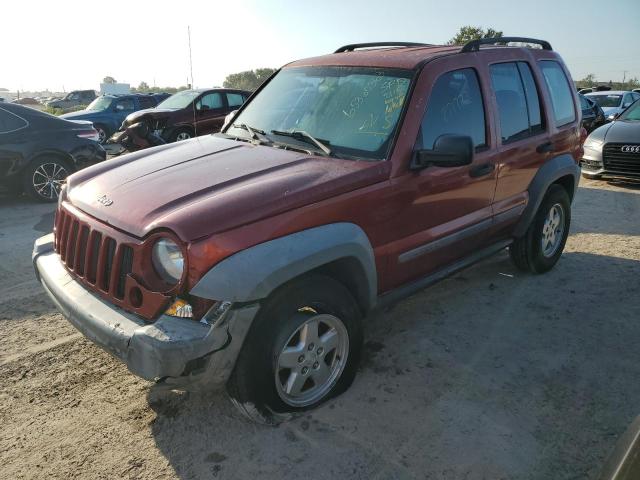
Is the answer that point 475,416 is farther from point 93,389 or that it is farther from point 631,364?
point 93,389

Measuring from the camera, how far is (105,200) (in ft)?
8.97

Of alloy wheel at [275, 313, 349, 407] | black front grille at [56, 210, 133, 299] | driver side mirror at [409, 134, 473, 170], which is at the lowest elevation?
alloy wheel at [275, 313, 349, 407]

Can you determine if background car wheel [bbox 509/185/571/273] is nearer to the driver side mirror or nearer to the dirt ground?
the dirt ground

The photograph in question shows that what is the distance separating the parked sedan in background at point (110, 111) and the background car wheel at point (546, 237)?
1281 centimetres

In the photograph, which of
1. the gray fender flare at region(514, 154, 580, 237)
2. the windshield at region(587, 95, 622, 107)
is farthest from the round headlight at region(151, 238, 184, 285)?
the windshield at region(587, 95, 622, 107)

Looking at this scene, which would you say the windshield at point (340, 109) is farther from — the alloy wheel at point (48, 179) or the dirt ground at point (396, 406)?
the alloy wheel at point (48, 179)

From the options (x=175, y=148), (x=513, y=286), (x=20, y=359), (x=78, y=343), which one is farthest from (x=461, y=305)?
(x=20, y=359)

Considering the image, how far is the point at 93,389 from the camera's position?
3.04 m

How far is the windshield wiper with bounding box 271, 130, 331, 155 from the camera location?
3068 mm

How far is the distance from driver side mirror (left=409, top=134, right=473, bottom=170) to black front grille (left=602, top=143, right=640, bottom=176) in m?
6.59

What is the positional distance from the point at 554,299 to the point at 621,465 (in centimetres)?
283

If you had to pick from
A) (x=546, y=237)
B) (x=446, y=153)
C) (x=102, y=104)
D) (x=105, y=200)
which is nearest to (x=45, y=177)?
(x=105, y=200)

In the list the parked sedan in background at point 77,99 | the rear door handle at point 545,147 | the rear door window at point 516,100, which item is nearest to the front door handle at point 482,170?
the rear door window at point 516,100

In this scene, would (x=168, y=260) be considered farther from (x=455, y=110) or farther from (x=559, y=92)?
(x=559, y=92)
